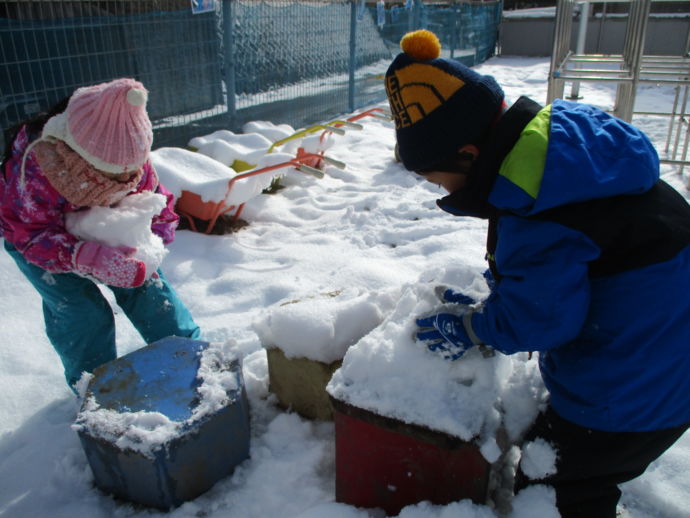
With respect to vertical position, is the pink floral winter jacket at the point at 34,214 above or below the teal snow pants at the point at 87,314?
above

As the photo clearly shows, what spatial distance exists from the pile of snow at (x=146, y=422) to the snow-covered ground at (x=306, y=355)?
0.25 m

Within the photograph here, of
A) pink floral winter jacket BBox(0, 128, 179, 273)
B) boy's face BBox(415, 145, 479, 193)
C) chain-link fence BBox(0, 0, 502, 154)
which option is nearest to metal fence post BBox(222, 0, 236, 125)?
chain-link fence BBox(0, 0, 502, 154)

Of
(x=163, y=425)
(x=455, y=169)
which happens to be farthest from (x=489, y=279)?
(x=163, y=425)

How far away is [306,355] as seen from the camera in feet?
6.32

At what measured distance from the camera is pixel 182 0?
488 centimetres

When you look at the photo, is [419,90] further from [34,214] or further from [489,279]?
[34,214]

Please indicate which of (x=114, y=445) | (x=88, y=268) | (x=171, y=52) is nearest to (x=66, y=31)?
(x=171, y=52)

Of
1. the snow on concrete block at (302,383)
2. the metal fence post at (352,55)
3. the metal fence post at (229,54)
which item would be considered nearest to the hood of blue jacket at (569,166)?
the snow on concrete block at (302,383)

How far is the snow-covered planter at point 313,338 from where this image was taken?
6.18ft

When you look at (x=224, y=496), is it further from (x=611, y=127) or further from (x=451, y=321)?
(x=611, y=127)

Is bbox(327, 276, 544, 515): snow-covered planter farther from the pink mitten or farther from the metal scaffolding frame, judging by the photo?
the metal scaffolding frame

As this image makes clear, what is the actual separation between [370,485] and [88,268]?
1160 mm

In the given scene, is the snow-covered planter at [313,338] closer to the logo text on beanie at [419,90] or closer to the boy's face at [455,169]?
the boy's face at [455,169]

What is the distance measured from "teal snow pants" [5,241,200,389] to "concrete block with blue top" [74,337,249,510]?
0.32 metres
